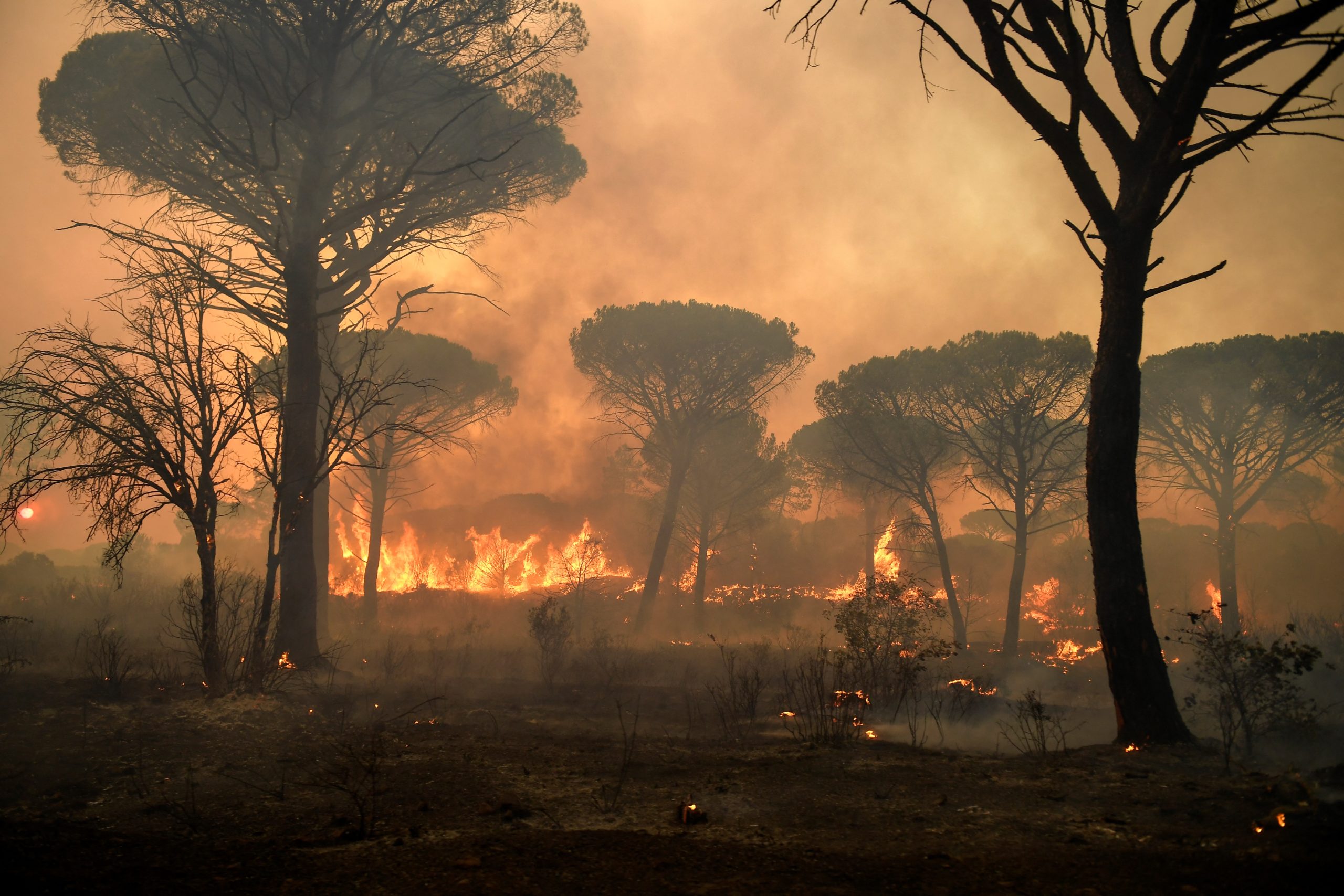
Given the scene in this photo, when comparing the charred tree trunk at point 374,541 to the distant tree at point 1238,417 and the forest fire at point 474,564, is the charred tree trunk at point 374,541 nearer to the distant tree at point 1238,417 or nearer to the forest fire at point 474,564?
the forest fire at point 474,564

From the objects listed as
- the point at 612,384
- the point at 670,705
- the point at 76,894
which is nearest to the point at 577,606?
the point at 612,384

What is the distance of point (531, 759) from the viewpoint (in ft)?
15.6

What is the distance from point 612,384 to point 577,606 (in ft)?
24.6

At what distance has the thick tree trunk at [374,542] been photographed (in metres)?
19.5

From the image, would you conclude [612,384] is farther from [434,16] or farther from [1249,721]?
[1249,721]

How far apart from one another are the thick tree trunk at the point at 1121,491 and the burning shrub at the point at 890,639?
205 centimetres

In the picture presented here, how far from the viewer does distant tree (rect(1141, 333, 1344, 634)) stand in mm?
18953

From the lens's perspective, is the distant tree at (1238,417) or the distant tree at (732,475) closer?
the distant tree at (1238,417)

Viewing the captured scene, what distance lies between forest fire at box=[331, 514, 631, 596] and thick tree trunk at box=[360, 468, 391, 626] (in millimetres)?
8426

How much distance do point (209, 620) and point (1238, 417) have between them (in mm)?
25495

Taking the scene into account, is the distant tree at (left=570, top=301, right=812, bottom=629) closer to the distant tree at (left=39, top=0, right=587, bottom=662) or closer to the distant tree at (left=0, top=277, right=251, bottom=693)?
the distant tree at (left=39, top=0, right=587, bottom=662)

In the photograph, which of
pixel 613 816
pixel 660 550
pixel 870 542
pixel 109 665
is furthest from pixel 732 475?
pixel 613 816

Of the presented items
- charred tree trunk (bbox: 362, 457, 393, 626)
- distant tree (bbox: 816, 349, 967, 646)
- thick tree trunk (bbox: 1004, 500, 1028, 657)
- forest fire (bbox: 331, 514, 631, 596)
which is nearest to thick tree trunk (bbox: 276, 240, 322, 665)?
charred tree trunk (bbox: 362, 457, 393, 626)

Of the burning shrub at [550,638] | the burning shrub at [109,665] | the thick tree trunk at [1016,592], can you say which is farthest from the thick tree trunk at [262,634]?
the thick tree trunk at [1016,592]
